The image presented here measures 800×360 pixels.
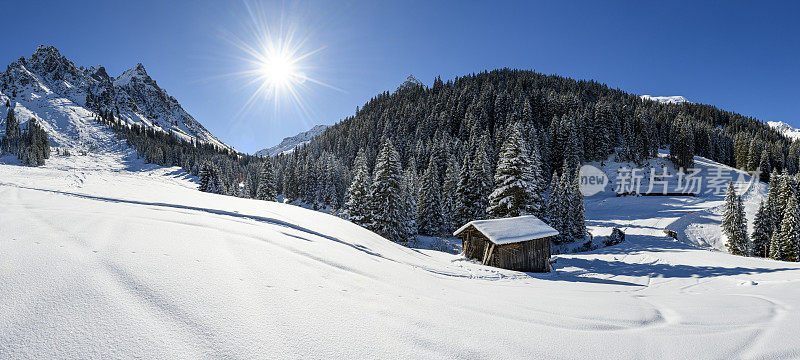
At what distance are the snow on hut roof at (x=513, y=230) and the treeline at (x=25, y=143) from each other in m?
144

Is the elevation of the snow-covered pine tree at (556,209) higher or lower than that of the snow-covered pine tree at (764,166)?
lower

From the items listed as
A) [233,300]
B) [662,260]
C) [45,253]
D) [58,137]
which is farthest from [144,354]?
[58,137]

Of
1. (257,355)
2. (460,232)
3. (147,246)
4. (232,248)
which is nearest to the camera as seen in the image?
(257,355)

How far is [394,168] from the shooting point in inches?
1136

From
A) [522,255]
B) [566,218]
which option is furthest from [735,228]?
[522,255]

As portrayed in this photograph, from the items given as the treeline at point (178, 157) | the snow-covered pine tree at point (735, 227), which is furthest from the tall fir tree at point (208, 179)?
the snow-covered pine tree at point (735, 227)

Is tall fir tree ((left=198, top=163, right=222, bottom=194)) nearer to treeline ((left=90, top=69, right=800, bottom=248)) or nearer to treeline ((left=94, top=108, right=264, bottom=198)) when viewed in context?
treeline ((left=90, top=69, right=800, bottom=248))

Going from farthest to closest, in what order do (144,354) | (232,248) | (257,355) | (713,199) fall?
1. (713,199)
2. (232,248)
3. (257,355)
4. (144,354)

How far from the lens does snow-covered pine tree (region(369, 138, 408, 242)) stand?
2812cm

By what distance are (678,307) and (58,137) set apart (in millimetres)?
205994

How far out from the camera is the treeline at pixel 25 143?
97.0 meters

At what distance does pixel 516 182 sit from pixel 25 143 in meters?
175

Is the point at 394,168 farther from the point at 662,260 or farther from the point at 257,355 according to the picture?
the point at 257,355

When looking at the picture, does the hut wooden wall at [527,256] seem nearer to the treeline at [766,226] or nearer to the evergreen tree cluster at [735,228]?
the evergreen tree cluster at [735,228]
